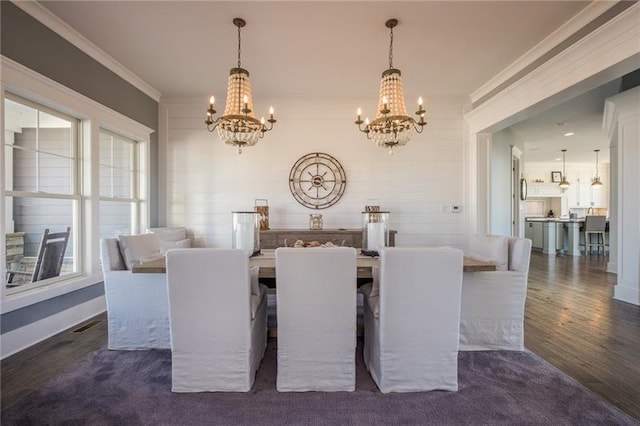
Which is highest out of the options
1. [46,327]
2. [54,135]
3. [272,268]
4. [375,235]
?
[54,135]

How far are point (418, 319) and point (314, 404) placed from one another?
0.78 m

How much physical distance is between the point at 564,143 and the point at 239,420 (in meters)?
8.60

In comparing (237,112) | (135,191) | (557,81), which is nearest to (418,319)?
(237,112)

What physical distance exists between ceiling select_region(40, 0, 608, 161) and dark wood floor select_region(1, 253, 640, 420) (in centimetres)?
284

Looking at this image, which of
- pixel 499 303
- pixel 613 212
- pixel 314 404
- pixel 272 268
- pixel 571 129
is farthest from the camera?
pixel 571 129

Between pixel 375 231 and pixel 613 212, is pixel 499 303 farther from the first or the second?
pixel 613 212

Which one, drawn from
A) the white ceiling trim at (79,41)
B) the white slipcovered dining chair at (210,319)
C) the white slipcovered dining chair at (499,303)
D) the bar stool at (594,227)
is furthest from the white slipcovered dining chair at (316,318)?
the bar stool at (594,227)

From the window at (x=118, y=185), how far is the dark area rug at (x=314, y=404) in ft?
7.10

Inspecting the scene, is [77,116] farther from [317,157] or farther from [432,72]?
[432,72]

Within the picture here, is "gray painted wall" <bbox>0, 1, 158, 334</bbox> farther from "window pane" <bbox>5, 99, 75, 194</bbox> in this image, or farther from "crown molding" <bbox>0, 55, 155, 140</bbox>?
"window pane" <bbox>5, 99, 75, 194</bbox>

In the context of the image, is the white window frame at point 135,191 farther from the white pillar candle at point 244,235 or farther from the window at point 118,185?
the white pillar candle at point 244,235

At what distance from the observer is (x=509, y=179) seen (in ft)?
17.7

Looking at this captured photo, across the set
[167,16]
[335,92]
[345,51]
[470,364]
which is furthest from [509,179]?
[167,16]

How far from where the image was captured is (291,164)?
182 inches
